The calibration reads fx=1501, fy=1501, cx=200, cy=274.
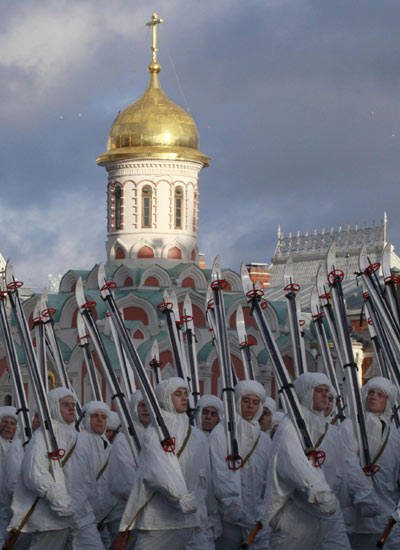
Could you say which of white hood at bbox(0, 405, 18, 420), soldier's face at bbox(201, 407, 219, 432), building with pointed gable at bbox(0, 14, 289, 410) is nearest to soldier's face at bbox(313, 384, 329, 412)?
soldier's face at bbox(201, 407, 219, 432)

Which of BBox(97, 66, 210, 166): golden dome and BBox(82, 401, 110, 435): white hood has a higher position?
BBox(97, 66, 210, 166): golden dome

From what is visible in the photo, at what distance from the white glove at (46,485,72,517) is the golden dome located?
2929 centimetres

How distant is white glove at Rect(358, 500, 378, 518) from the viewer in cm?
1195

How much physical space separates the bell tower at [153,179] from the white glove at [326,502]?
30185mm

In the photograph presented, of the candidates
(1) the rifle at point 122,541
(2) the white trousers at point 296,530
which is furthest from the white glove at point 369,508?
(1) the rifle at point 122,541

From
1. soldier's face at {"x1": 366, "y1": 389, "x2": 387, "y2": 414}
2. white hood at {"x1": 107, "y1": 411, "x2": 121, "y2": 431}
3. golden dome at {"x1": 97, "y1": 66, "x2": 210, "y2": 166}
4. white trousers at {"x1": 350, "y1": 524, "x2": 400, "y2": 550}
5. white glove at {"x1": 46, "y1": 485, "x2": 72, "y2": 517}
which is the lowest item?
white trousers at {"x1": 350, "y1": 524, "x2": 400, "y2": 550}

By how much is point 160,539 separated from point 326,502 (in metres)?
1.33

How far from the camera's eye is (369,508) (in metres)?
12.0

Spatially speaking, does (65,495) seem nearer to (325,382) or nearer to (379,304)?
(325,382)

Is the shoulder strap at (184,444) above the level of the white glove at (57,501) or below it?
above

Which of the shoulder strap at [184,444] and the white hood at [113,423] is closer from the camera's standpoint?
the shoulder strap at [184,444]

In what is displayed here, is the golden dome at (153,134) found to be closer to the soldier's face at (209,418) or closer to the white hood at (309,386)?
the soldier's face at (209,418)

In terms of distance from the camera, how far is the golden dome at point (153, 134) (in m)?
40.6

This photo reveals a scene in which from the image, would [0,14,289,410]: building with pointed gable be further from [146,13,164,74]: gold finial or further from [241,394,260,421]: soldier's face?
[241,394,260,421]: soldier's face
